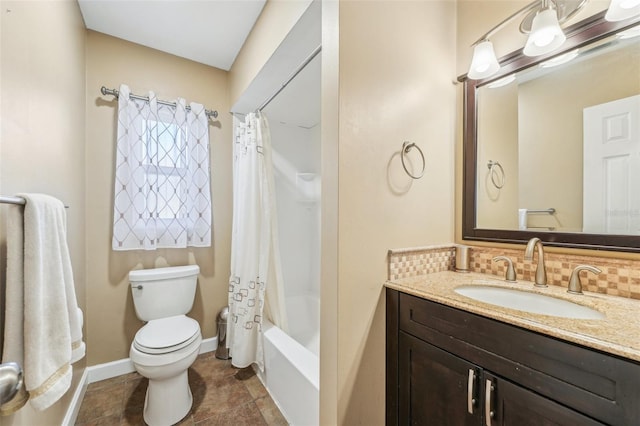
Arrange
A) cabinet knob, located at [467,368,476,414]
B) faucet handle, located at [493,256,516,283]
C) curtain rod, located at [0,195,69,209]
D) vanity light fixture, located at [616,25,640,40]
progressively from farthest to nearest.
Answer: faucet handle, located at [493,256,516,283] < vanity light fixture, located at [616,25,640,40] < cabinet knob, located at [467,368,476,414] < curtain rod, located at [0,195,69,209]

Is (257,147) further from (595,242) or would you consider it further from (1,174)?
(595,242)

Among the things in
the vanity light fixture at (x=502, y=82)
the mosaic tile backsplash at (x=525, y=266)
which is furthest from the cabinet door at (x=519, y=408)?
the vanity light fixture at (x=502, y=82)

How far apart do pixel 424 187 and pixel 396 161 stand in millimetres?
239

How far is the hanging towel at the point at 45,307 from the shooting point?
2.49ft

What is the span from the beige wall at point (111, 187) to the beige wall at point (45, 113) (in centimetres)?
11

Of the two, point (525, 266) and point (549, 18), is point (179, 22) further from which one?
point (525, 266)

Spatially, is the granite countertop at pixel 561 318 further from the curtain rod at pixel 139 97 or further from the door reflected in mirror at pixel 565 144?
the curtain rod at pixel 139 97

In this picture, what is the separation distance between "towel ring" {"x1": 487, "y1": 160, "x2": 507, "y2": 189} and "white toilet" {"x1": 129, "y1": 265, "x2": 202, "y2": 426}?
195 cm

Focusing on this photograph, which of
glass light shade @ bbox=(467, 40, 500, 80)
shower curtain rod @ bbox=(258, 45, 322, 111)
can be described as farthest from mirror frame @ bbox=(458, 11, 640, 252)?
shower curtain rod @ bbox=(258, 45, 322, 111)

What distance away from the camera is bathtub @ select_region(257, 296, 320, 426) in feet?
4.24

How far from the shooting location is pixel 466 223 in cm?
141

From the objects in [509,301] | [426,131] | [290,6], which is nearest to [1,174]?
[290,6]

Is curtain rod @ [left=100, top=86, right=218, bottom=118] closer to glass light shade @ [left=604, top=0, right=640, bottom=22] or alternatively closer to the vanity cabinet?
the vanity cabinet

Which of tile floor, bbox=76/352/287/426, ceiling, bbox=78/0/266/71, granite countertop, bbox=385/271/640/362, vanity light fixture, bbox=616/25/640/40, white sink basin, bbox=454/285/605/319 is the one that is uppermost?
ceiling, bbox=78/0/266/71
